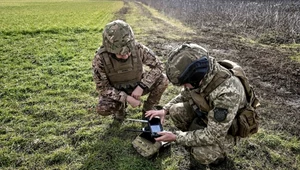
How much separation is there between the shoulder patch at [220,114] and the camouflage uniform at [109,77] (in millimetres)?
1571

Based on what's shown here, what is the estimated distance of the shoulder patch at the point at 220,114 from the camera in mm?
2415

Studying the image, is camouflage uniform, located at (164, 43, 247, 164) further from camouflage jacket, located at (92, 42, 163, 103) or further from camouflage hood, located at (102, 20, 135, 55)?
camouflage hood, located at (102, 20, 135, 55)

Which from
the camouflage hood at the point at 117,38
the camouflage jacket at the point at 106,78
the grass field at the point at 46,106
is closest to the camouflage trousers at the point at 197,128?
the camouflage jacket at the point at 106,78

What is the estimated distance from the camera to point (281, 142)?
3639 mm

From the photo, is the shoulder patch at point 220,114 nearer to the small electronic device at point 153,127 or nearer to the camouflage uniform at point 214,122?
the camouflage uniform at point 214,122

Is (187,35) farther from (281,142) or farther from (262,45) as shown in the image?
(281,142)

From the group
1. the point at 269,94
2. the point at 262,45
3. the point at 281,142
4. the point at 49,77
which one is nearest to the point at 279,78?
the point at 269,94

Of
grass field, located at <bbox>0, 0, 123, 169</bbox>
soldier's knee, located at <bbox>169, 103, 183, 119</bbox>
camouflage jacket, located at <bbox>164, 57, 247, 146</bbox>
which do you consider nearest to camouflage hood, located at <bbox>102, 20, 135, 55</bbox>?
soldier's knee, located at <bbox>169, 103, 183, 119</bbox>

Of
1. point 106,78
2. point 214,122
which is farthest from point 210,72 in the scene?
point 106,78

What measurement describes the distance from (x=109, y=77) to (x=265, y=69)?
4.51 m

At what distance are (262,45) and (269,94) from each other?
4295mm

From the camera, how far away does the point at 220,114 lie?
7.93 ft

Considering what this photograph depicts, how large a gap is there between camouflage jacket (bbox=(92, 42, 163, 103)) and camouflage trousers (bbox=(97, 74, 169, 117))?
13cm

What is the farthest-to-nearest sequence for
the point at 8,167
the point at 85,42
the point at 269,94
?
the point at 85,42, the point at 269,94, the point at 8,167
